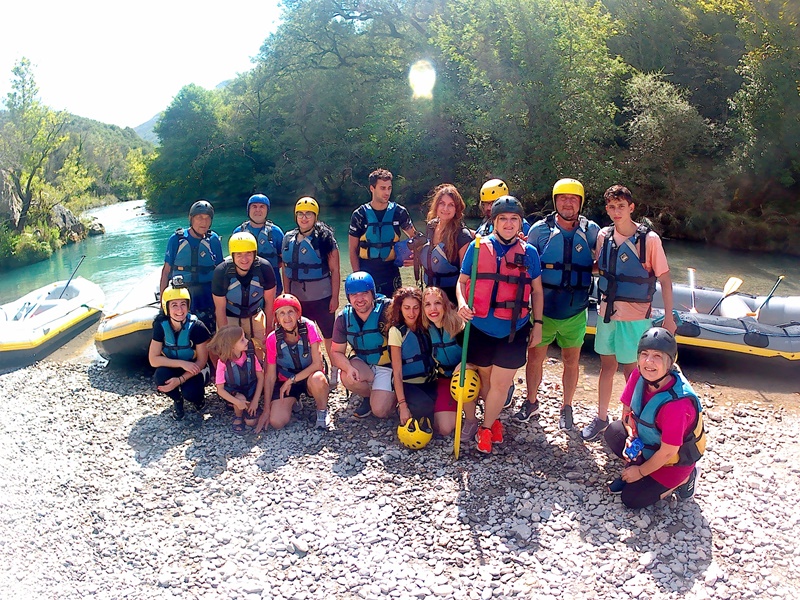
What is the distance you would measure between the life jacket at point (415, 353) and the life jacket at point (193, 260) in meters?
2.33

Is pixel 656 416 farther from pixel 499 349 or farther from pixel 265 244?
pixel 265 244

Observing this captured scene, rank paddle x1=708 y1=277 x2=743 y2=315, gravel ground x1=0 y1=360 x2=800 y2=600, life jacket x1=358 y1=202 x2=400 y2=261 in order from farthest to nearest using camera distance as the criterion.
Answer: paddle x1=708 y1=277 x2=743 y2=315 → life jacket x1=358 y1=202 x2=400 y2=261 → gravel ground x1=0 y1=360 x2=800 y2=600

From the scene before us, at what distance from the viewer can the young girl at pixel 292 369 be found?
14.3 feet

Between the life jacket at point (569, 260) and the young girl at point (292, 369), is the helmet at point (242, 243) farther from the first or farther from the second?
the life jacket at point (569, 260)

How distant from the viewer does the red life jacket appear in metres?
3.54

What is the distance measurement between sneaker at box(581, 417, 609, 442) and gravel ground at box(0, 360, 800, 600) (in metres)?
0.09

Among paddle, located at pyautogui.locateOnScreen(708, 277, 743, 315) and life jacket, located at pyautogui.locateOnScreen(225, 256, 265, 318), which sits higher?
life jacket, located at pyautogui.locateOnScreen(225, 256, 265, 318)

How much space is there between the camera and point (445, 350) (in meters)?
4.12

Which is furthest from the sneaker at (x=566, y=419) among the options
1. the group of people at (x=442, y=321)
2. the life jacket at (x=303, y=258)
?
the life jacket at (x=303, y=258)

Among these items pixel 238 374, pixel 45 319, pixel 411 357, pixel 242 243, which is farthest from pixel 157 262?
pixel 411 357

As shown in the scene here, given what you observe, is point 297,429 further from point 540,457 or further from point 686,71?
point 686,71

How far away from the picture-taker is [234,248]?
4.52m

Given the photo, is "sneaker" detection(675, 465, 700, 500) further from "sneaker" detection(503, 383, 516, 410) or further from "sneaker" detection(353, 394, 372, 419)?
"sneaker" detection(353, 394, 372, 419)

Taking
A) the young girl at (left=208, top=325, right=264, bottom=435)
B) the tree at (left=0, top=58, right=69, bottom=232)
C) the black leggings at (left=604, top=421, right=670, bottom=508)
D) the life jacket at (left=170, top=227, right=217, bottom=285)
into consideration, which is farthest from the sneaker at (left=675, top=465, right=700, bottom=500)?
the tree at (left=0, top=58, right=69, bottom=232)
